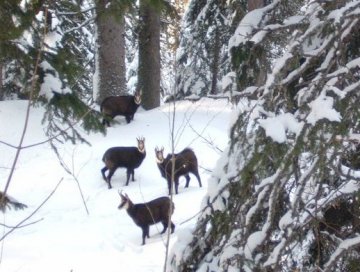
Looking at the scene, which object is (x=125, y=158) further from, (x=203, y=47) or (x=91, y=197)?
(x=203, y=47)

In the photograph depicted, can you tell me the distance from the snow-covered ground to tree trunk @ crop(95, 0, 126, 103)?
0.89m

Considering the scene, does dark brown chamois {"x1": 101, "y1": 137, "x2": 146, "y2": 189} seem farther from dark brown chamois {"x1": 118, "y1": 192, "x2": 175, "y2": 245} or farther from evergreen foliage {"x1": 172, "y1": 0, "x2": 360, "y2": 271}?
evergreen foliage {"x1": 172, "y1": 0, "x2": 360, "y2": 271}

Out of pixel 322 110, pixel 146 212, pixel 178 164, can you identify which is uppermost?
pixel 322 110

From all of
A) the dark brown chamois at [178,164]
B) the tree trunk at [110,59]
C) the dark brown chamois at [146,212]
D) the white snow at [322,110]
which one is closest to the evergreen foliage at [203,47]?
the tree trunk at [110,59]

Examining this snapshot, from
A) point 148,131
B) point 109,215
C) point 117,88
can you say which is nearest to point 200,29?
point 117,88

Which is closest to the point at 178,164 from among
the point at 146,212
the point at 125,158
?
the point at 125,158

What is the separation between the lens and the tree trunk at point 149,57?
16.1 meters

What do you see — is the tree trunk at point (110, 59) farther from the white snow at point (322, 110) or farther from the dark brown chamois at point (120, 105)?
the white snow at point (322, 110)

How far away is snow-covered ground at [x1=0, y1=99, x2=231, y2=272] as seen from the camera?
9.06 m

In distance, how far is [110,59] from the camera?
14922 millimetres

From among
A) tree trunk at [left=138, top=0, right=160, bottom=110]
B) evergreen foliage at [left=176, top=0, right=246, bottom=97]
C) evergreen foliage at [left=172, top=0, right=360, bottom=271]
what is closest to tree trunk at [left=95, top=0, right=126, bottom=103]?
tree trunk at [left=138, top=0, right=160, bottom=110]

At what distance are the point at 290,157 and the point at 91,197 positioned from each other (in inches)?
359

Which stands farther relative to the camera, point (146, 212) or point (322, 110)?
point (146, 212)

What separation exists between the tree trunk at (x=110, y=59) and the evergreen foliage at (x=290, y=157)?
10.8m
